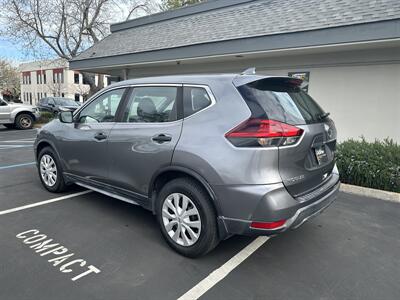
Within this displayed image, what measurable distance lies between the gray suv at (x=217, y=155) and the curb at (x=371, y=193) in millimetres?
2001

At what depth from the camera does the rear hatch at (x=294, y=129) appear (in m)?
2.56

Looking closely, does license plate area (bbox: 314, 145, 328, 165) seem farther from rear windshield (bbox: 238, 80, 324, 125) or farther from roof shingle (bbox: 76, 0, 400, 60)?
roof shingle (bbox: 76, 0, 400, 60)

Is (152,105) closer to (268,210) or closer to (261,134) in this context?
(261,134)

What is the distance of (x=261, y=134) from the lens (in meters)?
2.48

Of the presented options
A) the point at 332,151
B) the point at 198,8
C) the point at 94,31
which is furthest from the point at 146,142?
the point at 94,31

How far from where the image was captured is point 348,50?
21.7ft

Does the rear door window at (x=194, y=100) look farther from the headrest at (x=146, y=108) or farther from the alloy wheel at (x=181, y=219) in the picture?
the alloy wheel at (x=181, y=219)

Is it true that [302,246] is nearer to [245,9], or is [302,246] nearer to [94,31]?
[245,9]

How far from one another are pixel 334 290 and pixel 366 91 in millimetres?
5457

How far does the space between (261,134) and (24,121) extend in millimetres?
14394

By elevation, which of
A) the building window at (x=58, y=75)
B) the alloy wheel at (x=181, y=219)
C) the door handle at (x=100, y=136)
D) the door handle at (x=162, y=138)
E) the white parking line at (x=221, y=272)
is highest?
the building window at (x=58, y=75)

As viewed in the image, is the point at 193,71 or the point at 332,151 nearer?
the point at 332,151

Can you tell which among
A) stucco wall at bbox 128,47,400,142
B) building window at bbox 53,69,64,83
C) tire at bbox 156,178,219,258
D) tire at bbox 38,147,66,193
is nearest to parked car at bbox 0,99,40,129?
tire at bbox 38,147,66,193

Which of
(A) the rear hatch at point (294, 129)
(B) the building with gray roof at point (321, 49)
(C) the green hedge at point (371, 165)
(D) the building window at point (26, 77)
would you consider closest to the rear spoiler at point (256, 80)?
(A) the rear hatch at point (294, 129)
